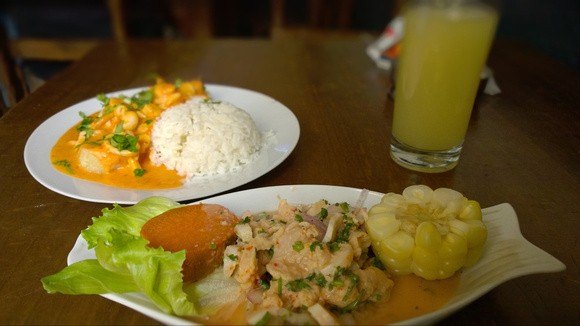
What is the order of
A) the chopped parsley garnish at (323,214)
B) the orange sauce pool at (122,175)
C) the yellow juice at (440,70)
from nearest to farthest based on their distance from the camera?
the chopped parsley garnish at (323,214)
the yellow juice at (440,70)
the orange sauce pool at (122,175)

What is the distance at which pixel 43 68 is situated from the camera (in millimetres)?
4195

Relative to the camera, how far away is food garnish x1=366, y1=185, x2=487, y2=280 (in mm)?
880

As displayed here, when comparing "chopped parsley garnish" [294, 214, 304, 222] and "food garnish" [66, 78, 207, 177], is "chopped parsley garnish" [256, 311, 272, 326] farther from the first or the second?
"food garnish" [66, 78, 207, 177]

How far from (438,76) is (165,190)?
35.0 inches

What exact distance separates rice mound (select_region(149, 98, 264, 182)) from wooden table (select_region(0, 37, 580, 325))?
147 mm

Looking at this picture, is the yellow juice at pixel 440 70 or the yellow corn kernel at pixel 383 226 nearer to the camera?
the yellow corn kernel at pixel 383 226

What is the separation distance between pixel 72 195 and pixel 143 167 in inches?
11.9

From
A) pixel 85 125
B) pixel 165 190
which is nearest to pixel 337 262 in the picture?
pixel 165 190

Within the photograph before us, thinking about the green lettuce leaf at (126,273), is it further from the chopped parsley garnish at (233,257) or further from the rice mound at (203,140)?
the rice mound at (203,140)

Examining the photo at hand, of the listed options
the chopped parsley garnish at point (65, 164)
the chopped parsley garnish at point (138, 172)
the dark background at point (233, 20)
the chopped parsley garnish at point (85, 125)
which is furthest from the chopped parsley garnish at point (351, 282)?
the dark background at point (233, 20)

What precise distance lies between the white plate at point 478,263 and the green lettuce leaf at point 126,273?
0.08 feet

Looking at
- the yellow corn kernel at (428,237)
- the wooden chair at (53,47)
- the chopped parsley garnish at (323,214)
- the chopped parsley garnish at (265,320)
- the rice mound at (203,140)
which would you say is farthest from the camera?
the wooden chair at (53,47)

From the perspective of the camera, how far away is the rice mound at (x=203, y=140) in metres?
1.43

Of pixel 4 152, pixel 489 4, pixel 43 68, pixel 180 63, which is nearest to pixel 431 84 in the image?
pixel 489 4
